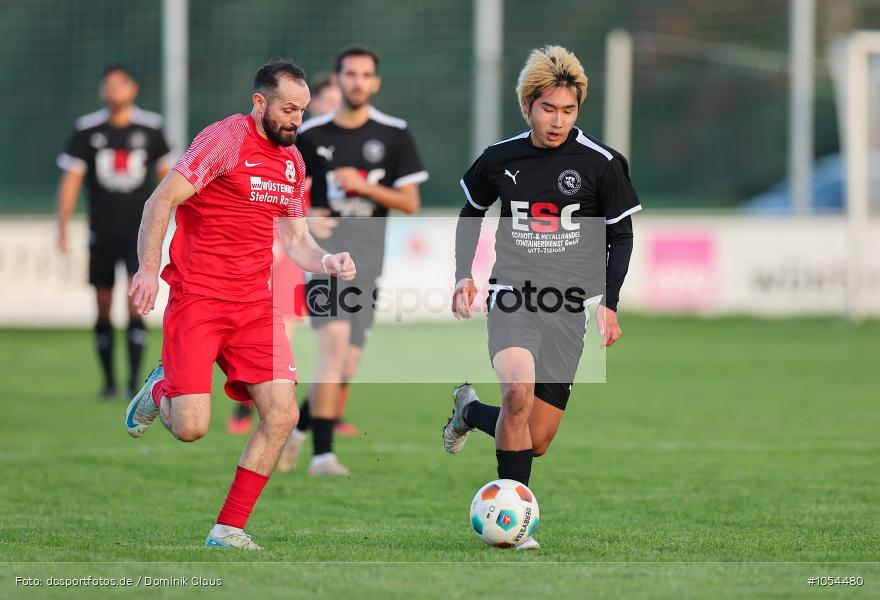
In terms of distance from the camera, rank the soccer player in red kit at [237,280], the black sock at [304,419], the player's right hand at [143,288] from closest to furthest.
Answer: the player's right hand at [143,288], the soccer player in red kit at [237,280], the black sock at [304,419]

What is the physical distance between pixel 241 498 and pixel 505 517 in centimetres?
112

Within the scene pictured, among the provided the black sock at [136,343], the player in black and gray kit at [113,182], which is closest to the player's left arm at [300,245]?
the player in black and gray kit at [113,182]

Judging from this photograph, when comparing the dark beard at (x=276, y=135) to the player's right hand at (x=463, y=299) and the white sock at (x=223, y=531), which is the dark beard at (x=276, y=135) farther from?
the white sock at (x=223, y=531)

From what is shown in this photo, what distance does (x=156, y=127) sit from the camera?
471 inches

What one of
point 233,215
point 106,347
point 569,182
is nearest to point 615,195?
point 569,182

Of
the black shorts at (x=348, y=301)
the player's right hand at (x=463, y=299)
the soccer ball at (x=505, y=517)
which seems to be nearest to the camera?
the soccer ball at (x=505, y=517)

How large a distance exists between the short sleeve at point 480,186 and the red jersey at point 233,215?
0.84m

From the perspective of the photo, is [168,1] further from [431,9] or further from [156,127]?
[156,127]

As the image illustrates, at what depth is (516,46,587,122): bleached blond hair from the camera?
20.2 feet

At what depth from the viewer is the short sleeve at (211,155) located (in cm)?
588

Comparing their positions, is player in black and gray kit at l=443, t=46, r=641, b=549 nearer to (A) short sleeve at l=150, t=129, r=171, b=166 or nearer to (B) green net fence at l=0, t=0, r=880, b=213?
(A) short sleeve at l=150, t=129, r=171, b=166

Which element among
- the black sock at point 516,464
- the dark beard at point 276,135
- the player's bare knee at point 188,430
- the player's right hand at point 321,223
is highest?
the dark beard at point 276,135

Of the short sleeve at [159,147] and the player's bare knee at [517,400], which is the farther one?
the short sleeve at [159,147]

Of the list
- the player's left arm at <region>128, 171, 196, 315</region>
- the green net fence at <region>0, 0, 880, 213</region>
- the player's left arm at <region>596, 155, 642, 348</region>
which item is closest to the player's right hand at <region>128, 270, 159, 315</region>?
the player's left arm at <region>128, 171, 196, 315</region>
